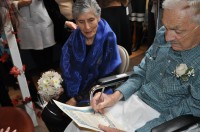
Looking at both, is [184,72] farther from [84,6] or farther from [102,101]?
[84,6]

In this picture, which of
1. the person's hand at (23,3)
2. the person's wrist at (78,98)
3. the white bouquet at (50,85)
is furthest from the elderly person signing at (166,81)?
the person's hand at (23,3)

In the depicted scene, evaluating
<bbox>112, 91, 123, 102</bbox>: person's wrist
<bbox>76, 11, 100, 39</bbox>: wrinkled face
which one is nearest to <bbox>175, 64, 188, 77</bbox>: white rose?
<bbox>112, 91, 123, 102</bbox>: person's wrist

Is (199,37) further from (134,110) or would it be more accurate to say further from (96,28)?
(96,28)

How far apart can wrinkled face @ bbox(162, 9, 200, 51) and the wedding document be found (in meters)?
0.57

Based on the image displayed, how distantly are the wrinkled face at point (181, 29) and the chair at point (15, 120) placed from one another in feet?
3.11

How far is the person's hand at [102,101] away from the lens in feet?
4.59

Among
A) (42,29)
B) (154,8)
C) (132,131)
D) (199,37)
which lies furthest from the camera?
(154,8)

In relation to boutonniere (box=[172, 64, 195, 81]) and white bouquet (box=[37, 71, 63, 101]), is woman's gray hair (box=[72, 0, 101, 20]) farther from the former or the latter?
boutonniere (box=[172, 64, 195, 81])

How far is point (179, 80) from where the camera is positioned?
1287mm

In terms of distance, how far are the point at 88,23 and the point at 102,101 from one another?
1.84 feet

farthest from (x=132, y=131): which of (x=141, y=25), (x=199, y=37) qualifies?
(x=141, y=25)

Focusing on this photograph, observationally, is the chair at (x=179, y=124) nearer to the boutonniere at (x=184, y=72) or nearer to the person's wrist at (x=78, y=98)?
the boutonniere at (x=184, y=72)

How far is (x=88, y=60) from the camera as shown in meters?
1.75

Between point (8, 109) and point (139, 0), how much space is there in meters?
2.37
